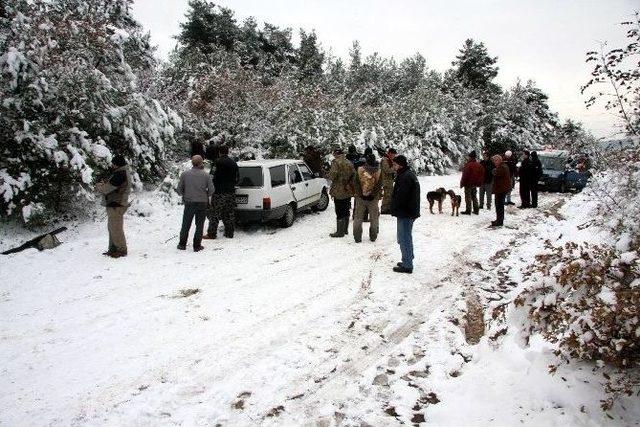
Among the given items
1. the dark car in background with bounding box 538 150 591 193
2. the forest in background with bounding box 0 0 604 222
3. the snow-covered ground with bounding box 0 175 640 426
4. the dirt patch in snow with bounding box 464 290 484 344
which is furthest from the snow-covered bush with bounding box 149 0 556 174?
the dirt patch in snow with bounding box 464 290 484 344

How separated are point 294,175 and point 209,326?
6.91 m

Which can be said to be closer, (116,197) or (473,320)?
(473,320)

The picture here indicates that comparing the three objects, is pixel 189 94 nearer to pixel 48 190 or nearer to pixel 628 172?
pixel 48 190

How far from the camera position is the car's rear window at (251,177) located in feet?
34.0

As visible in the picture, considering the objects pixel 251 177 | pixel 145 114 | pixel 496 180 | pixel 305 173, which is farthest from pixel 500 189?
pixel 145 114

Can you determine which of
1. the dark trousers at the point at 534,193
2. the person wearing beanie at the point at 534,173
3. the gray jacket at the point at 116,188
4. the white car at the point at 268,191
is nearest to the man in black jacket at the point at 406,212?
the white car at the point at 268,191

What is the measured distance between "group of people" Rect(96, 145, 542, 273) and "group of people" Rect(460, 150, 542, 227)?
3 centimetres

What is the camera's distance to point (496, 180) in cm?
1138

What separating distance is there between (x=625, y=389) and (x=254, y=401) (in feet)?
9.35

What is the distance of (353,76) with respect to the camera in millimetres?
57500

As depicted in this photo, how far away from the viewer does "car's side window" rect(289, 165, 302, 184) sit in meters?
11.5

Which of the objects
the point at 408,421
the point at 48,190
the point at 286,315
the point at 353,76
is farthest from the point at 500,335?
the point at 353,76

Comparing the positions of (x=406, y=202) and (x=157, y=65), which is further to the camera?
(x=157, y=65)

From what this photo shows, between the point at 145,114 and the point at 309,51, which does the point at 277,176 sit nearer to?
the point at 145,114
